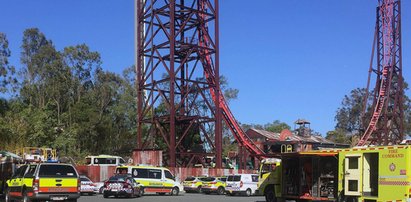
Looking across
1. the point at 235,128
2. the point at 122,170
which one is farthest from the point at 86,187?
the point at 235,128

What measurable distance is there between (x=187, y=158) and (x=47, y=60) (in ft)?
109

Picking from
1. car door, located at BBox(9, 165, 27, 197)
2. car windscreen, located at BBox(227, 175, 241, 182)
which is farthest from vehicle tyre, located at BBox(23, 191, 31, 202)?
car windscreen, located at BBox(227, 175, 241, 182)

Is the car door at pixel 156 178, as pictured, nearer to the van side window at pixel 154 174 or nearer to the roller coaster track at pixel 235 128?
the van side window at pixel 154 174

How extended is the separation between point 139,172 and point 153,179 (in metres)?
1.19

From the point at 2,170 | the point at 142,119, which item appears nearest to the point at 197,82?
the point at 142,119

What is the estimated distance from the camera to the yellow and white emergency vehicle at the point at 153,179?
3518 cm

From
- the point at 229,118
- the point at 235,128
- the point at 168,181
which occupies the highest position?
the point at 229,118

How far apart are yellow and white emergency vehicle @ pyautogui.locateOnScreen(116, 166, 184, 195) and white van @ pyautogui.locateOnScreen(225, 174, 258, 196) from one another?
3.86 metres

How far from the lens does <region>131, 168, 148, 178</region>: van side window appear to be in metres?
35.3

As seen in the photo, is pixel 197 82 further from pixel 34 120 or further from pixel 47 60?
pixel 47 60

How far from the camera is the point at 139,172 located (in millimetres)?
35688

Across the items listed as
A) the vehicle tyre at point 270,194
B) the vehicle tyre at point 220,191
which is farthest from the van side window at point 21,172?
the vehicle tyre at point 220,191

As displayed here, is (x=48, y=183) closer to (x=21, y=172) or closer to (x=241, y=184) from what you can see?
(x=21, y=172)

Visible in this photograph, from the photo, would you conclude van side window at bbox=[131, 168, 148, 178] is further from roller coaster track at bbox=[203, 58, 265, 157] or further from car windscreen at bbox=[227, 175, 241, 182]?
roller coaster track at bbox=[203, 58, 265, 157]
